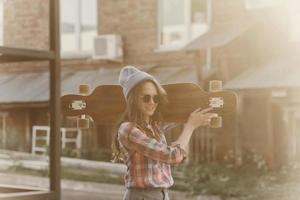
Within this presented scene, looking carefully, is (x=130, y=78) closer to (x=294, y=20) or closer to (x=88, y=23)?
(x=294, y=20)

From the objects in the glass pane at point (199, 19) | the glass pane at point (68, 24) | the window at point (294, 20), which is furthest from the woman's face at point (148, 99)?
the glass pane at point (68, 24)

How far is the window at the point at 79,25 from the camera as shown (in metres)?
19.2

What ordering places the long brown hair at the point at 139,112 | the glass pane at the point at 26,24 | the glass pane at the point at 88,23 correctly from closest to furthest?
the long brown hair at the point at 139,112, the glass pane at the point at 88,23, the glass pane at the point at 26,24

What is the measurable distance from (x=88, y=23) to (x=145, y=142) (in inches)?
633

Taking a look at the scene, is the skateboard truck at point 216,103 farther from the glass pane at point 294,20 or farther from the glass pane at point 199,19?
the glass pane at point 199,19

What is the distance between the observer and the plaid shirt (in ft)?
11.0

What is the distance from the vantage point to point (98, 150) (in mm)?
17172

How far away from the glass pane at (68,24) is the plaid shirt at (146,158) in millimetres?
16168

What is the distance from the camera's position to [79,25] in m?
19.4

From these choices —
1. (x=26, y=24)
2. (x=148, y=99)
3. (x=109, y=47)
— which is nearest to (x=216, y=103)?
(x=148, y=99)

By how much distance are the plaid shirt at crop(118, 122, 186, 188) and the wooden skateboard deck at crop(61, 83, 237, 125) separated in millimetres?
101

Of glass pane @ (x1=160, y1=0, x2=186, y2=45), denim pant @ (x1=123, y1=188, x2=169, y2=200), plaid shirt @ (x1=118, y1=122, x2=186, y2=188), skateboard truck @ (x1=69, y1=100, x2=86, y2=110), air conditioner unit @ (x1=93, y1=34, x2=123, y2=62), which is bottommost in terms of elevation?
denim pant @ (x1=123, y1=188, x2=169, y2=200)

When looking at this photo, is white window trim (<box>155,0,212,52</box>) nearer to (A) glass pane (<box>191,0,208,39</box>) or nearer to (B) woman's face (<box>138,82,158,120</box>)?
(A) glass pane (<box>191,0,208,39</box>)

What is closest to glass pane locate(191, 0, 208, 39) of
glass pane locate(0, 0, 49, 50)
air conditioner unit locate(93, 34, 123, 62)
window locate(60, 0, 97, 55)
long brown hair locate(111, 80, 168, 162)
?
air conditioner unit locate(93, 34, 123, 62)
